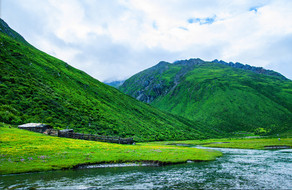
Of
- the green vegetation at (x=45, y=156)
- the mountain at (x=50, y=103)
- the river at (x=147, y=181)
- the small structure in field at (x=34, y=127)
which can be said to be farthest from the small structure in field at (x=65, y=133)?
the river at (x=147, y=181)

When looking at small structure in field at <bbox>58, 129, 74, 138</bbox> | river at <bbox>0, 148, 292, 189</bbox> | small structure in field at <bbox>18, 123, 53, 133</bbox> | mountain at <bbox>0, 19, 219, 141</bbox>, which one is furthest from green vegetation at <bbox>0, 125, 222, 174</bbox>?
mountain at <bbox>0, 19, 219, 141</bbox>

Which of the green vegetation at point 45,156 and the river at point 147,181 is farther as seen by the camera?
the green vegetation at point 45,156

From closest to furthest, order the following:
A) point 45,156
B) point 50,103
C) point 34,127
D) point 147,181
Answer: point 147,181, point 45,156, point 34,127, point 50,103

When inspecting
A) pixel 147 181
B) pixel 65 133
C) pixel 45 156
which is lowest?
pixel 147 181

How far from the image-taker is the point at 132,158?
1750 inches

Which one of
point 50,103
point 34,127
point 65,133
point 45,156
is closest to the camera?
point 45,156

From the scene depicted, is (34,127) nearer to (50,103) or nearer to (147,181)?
(50,103)

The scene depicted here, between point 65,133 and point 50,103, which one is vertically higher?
point 50,103

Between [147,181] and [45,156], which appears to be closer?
[147,181]

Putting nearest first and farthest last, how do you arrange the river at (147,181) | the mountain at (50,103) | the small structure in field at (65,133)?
the river at (147,181) → the small structure in field at (65,133) → the mountain at (50,103)

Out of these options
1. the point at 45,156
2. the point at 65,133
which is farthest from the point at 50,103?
the point at 45,156

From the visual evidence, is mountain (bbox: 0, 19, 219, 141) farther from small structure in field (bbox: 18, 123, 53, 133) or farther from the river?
the river

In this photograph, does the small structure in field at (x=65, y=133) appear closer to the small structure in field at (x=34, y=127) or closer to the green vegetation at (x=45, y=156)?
the small structure in field at (x=34, y=127)

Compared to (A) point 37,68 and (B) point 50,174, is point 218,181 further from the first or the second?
(A) point 37,68
